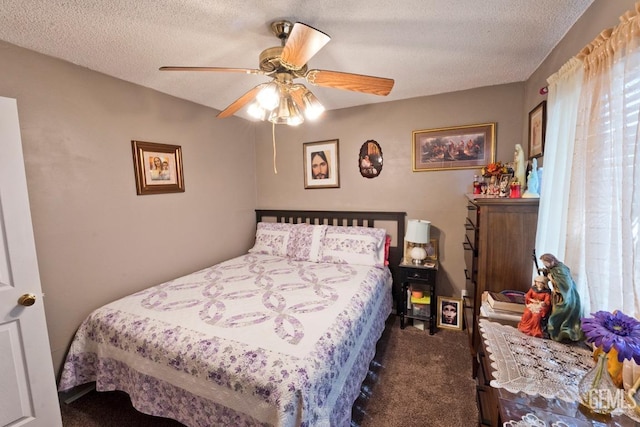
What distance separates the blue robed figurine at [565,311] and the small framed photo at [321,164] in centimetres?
224

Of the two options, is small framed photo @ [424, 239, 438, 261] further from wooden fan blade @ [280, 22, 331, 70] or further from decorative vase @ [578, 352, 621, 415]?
wooden fan blade @ [280, 22, 331, 70]

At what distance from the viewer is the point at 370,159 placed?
2977 mm

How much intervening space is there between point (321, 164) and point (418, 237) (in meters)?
1.41

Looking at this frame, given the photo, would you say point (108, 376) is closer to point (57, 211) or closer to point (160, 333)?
point (160, 333)

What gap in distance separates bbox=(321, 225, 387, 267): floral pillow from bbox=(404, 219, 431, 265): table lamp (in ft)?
0.96

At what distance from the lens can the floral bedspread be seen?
120 centimetres

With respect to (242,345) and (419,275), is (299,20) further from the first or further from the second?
(419,275)

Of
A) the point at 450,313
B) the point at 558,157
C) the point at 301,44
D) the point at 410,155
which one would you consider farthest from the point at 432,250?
the point at 301,44

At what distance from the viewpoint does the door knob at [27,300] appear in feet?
4.84

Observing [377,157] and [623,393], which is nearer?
[623,393]

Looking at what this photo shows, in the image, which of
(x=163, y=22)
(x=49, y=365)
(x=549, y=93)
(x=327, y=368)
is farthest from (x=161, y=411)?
(x=549, y=93)

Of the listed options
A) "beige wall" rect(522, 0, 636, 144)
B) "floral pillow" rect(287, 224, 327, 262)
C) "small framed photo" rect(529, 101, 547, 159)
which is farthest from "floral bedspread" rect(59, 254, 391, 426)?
"beige wall" rect(522, 0, 636, 144)

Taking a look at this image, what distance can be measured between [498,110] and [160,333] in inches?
127

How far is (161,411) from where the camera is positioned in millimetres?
1481
